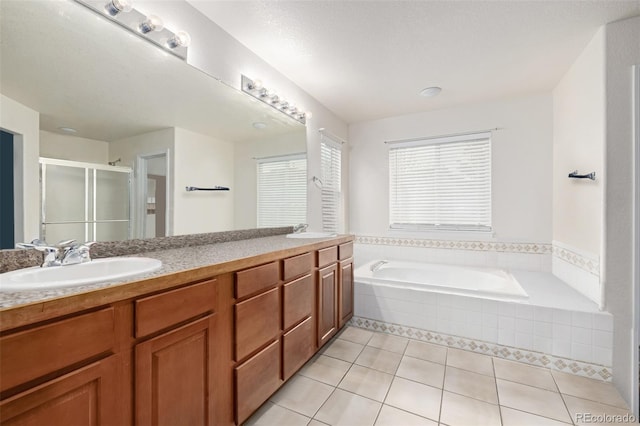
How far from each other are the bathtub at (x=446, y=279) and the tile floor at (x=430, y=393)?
0.49 metres

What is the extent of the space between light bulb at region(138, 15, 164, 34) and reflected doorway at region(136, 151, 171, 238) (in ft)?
2.04

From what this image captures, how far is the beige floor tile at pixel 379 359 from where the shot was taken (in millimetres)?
1997

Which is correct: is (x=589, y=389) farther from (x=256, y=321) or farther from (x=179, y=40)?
(x=179, y=40)

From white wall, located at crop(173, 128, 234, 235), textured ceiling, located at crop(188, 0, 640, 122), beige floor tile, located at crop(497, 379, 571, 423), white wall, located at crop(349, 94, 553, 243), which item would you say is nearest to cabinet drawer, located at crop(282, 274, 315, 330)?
white wall, located at crop(173, 128, 234, 235)

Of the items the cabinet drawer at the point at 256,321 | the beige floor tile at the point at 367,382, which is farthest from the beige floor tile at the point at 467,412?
the cabinet drawer at the point at 256,321

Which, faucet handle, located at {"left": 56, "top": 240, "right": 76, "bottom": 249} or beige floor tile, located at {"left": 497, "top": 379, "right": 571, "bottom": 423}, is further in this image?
beige floor tile, located at {"left": 497, "top": 379, "right": 571, "bottom": 423}

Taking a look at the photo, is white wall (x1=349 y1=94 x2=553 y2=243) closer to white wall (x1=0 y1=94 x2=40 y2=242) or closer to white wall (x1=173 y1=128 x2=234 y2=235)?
white wall (x1=173 y1=128 x2=234 y2=235)

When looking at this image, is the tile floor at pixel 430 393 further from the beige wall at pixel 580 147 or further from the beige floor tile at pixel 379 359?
the beige wall at pixel 580 147

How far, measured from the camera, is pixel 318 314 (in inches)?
79.2

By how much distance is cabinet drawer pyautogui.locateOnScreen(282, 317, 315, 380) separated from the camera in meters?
1.65

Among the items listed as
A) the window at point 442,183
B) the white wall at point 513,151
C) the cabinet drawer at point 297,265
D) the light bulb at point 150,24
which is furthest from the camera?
the window at point 442,183

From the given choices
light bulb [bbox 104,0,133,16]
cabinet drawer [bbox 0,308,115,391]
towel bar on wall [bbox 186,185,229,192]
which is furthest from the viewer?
towel bar on wall [bbox 186,185,229,192]

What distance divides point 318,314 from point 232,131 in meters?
1.51

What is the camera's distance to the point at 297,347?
177 centimetres
